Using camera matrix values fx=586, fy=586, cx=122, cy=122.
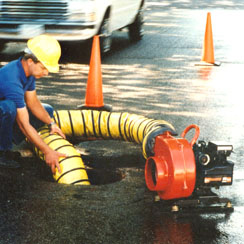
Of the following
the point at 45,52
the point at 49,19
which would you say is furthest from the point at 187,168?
the point at 49,19

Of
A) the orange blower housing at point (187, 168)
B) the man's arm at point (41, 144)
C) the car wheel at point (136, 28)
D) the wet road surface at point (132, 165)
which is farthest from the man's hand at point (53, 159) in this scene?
the car wheel at point (136, 28)

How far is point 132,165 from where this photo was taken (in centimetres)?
565

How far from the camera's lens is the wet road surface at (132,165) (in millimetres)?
4133

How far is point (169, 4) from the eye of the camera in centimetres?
2467

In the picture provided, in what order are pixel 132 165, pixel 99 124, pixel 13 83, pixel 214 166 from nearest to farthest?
pixel 214 166 < pixel 13 83 < pixel 132 165 < pixel 99 124

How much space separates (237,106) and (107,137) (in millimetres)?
2586

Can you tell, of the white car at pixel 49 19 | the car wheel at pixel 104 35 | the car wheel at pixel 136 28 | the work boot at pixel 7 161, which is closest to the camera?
the work boot at pixel 7 161

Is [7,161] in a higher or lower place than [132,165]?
higher

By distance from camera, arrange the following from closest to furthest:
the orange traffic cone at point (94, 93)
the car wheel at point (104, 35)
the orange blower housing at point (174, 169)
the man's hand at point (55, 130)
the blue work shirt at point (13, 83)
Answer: the orange blower housing at point (174, 169)
the blue work shirt at point (13, 83)
the man's hand at point (55, 130)
the orange traffic cone at point (94, 93)
the car wheel at point (104, 35)

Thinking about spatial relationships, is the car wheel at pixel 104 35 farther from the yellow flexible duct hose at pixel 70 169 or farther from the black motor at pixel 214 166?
the black motor at pixel 214 166

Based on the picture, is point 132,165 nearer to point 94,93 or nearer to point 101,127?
point 101,127

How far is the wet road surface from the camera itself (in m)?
4.13

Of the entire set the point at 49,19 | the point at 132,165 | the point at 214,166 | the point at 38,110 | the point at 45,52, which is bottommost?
the point at 49,19

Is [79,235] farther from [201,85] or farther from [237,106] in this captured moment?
[201,85]
